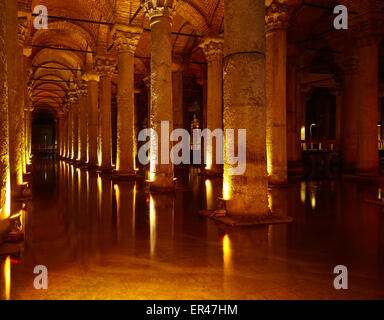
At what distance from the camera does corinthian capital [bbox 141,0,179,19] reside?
10148mm

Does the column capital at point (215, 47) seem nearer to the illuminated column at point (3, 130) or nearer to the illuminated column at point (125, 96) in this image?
the illuminated column at point (125, 96)

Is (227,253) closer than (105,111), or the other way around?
(227,253)

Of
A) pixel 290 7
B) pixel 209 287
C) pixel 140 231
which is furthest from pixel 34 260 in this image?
pixel 290 7

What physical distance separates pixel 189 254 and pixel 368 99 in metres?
11.5

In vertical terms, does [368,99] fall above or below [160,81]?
below

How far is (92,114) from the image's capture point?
66.3ft

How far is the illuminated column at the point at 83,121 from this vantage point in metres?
23.1

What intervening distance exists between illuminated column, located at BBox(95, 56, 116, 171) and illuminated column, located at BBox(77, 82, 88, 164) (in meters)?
5.68

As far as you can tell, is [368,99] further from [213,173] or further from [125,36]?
[125,36]

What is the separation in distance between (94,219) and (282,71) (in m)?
7.88

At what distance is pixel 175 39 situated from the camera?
19.3 metres

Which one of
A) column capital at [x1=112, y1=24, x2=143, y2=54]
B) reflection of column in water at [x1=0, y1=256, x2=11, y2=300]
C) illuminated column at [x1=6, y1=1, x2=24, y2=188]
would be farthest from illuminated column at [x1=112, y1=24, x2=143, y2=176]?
reflection of column in water at [x1=0, y1=256, x2=11, y2=300]

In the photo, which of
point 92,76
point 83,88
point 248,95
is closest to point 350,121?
point 248,95

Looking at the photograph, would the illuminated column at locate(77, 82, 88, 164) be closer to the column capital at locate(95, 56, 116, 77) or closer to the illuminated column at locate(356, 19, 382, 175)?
the column capital at locate(95, 56, 116, 77)
